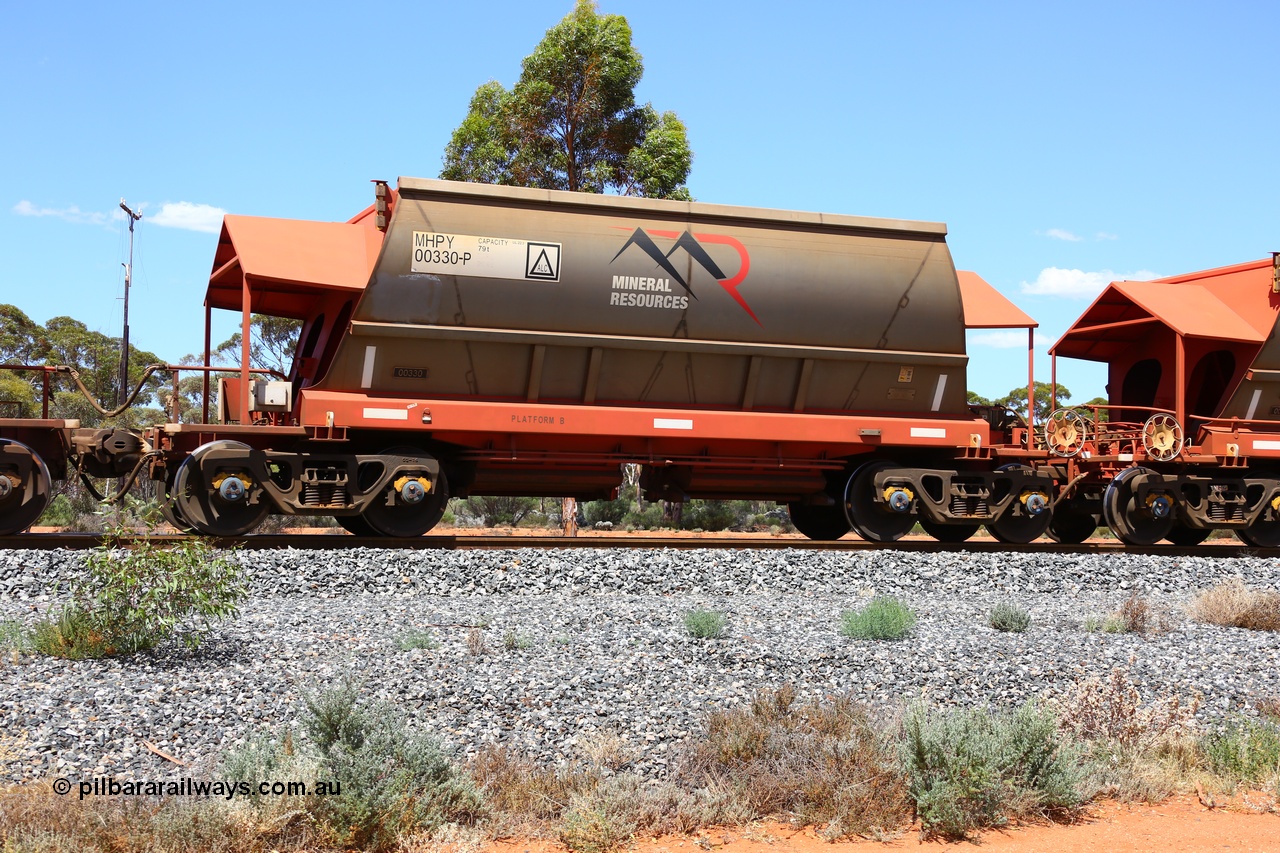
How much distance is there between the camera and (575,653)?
7.21 m

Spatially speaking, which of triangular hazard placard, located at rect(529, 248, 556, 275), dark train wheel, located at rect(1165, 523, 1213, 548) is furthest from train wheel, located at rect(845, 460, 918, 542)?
dark train wheel, located at rect(1165, 523, 1213, 548)

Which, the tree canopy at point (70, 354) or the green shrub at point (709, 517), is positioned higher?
the tree canopy at point (70, 354)

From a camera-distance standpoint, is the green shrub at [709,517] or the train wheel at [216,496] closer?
the train wheel at [216,496]

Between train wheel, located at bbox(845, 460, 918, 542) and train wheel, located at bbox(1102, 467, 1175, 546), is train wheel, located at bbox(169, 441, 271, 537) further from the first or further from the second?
train wheel, located at bbox(1102, 467, 1175, 546)

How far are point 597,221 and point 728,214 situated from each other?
1.58 meters

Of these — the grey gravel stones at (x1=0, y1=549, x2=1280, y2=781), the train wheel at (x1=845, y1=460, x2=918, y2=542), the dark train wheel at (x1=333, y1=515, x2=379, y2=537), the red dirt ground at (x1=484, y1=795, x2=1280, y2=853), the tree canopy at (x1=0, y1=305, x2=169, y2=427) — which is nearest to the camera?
the red dirt ground at (x1=484, y1=795, x2=1280, y2=853)

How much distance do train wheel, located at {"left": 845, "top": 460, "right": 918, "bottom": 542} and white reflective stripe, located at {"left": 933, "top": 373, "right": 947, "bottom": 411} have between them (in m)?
1.03

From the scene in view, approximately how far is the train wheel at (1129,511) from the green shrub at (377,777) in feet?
38.5

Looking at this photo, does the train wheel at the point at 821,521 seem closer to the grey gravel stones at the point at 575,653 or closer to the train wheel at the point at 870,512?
the train wheel at the point at 870,512

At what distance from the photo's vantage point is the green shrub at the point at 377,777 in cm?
477

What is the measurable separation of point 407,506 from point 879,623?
5.87 m

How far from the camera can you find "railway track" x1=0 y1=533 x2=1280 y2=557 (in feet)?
35.2

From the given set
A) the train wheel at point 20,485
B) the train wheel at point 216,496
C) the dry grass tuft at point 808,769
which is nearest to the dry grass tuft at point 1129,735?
the dry grass tuft at point 808,769

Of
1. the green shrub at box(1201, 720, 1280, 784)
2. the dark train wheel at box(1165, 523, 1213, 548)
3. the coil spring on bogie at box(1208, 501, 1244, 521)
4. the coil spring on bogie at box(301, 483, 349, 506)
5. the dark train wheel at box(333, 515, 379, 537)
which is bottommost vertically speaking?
the green shrub at box(1201, 720, 1280, 784)
